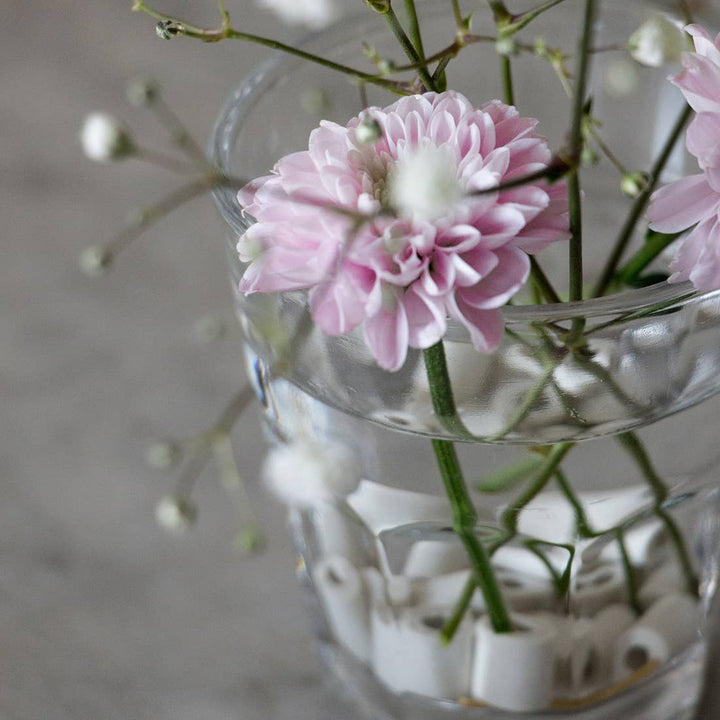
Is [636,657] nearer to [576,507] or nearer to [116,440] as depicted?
[576,507]

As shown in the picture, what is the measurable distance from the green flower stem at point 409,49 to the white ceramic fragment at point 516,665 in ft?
0.43

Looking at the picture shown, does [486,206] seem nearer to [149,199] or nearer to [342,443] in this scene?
[342,443]

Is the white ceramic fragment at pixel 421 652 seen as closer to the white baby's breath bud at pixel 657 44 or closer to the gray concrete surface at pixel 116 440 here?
the gray concrete surface at pixel 116 440

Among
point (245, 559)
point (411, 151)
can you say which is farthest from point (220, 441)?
point (411, 151)

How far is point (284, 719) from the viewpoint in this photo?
30cm

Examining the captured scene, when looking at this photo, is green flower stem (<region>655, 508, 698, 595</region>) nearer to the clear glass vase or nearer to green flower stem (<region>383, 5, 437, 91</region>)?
the clear glass vase

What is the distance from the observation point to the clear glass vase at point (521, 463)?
0.20m

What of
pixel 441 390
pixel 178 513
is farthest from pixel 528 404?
pixel 178 513

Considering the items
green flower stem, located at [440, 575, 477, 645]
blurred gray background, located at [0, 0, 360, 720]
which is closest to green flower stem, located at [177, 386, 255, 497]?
blurred gray background, located at [0, 0, 360, 720]

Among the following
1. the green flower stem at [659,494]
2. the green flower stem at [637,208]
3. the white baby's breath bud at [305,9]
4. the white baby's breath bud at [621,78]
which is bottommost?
the green flower stem at [659,494]

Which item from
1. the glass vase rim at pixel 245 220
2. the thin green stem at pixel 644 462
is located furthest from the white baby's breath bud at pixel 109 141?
the thin green stem at pixel 644 462

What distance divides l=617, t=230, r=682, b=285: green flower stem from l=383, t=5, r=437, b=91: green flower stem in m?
0.06

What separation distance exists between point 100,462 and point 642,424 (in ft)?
0.67

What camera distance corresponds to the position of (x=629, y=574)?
0.25 m
